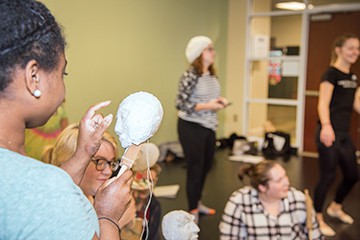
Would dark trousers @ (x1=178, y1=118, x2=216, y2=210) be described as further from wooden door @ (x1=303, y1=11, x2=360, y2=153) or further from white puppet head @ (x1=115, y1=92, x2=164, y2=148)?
wooden door @ (x1=303, y1=11, x2=360, y2=153)

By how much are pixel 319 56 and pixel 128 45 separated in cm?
293

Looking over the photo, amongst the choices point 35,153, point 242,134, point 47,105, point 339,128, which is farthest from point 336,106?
point 242,134

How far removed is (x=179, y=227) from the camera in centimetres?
108

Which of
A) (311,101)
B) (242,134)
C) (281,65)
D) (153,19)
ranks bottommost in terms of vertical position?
(242,134)

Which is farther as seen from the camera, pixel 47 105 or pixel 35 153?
pixel 35 153

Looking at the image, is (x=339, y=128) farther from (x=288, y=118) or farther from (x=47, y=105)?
(x=288, y=118)

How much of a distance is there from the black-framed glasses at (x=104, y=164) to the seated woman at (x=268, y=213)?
833 mm

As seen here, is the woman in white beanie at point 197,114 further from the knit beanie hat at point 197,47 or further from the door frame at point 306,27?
the door frame at point 306,27

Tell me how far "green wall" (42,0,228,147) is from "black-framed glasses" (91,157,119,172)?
81.9 inches

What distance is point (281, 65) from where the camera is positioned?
20.7 ft

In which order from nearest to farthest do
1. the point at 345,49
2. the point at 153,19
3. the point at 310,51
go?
the point at 345,49 < the point at 153,19 < the point at 310,51

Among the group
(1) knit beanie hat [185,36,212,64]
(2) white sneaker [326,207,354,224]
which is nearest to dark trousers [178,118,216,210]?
(1) knit beanie hat [185,36,212,64]

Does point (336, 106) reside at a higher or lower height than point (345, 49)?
lower

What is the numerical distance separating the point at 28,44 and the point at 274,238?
168cm
